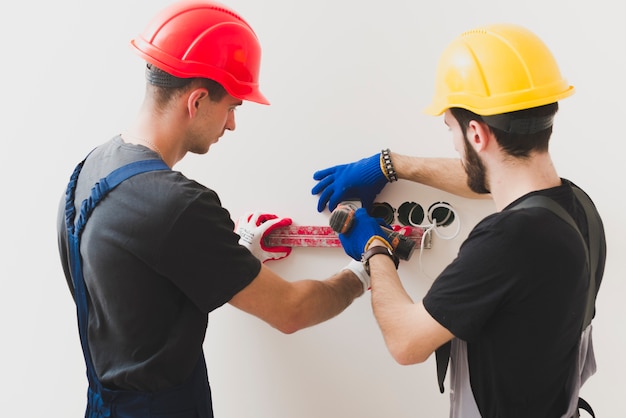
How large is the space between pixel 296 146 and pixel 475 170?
0.60 metres

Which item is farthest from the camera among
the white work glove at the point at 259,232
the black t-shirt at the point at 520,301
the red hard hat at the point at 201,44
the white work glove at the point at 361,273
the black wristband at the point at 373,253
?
the white work glove at the point at 259,232

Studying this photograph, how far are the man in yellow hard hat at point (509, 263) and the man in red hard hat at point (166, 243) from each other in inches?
14.2

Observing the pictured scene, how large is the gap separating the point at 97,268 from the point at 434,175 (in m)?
0.88

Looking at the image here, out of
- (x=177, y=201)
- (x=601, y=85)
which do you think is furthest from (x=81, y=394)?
(x=601, y=85)

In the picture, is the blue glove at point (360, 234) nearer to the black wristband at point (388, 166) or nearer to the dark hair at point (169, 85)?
the black wristband at point (388, 166)

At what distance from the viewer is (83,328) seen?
4.32 feet

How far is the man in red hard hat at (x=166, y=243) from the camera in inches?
45.4

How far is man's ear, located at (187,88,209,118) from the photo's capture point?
4.20 ft

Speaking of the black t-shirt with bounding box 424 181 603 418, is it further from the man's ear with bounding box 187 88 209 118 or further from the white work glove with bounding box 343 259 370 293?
the man's ear with bounding box 187 88 209 118

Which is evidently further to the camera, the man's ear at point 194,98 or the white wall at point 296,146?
A: the white wall at point 296,146

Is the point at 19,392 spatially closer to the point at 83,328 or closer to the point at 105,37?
the point at 83,328

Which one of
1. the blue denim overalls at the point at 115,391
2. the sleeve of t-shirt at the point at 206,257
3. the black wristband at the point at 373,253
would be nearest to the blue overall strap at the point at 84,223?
the blue denim overalls at the point at 115,391

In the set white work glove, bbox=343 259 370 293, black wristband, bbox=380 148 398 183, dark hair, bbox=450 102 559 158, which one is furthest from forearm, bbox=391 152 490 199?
dark hair, bbox=450 102 559 158

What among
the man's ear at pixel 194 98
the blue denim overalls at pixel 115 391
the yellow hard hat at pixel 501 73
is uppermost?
the man's ear at pixel 194 98
